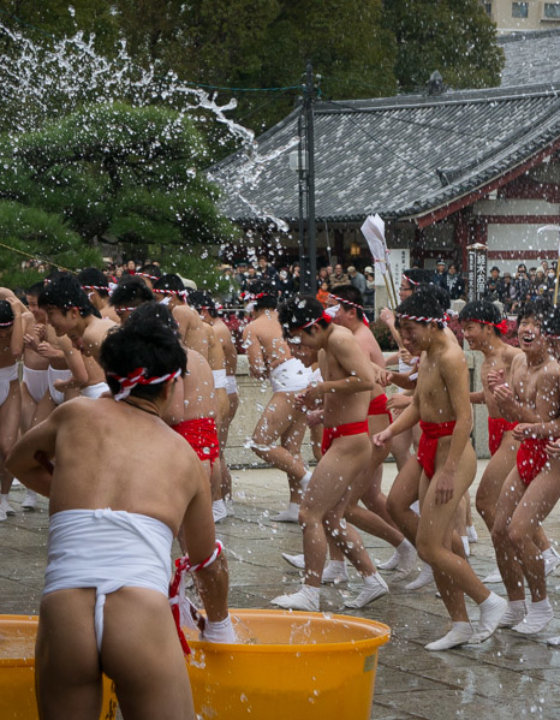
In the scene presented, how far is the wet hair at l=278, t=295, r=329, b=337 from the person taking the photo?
6.58m

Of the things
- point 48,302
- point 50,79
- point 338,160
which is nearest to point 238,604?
point 48,302

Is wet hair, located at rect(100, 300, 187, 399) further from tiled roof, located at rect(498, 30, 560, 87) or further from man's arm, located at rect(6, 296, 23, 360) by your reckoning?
tiled roof, located at rect(498, 30, 560, 87)

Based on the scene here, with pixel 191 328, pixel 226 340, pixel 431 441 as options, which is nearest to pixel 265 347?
pixel 226 340

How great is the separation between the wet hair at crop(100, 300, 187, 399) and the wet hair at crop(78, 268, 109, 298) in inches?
197

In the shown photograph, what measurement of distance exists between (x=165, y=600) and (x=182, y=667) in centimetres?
18

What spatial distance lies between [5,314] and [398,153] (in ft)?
75.9

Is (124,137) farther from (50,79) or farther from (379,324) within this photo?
(50,79)

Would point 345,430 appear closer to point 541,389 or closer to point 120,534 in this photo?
point 541,389

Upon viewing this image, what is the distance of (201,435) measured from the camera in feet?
22.5

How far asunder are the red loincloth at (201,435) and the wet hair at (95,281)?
199 cm

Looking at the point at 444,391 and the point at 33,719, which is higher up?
the point at 444,391

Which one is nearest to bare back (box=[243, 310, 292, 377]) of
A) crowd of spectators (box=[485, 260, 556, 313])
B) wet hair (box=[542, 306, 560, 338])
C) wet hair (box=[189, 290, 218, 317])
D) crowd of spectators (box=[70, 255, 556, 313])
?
wet hair (box=[189, 290, 218, 317])

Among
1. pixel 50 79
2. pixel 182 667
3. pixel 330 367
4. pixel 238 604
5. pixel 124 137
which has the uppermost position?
pixel 50 79

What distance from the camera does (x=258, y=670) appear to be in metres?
3.90
